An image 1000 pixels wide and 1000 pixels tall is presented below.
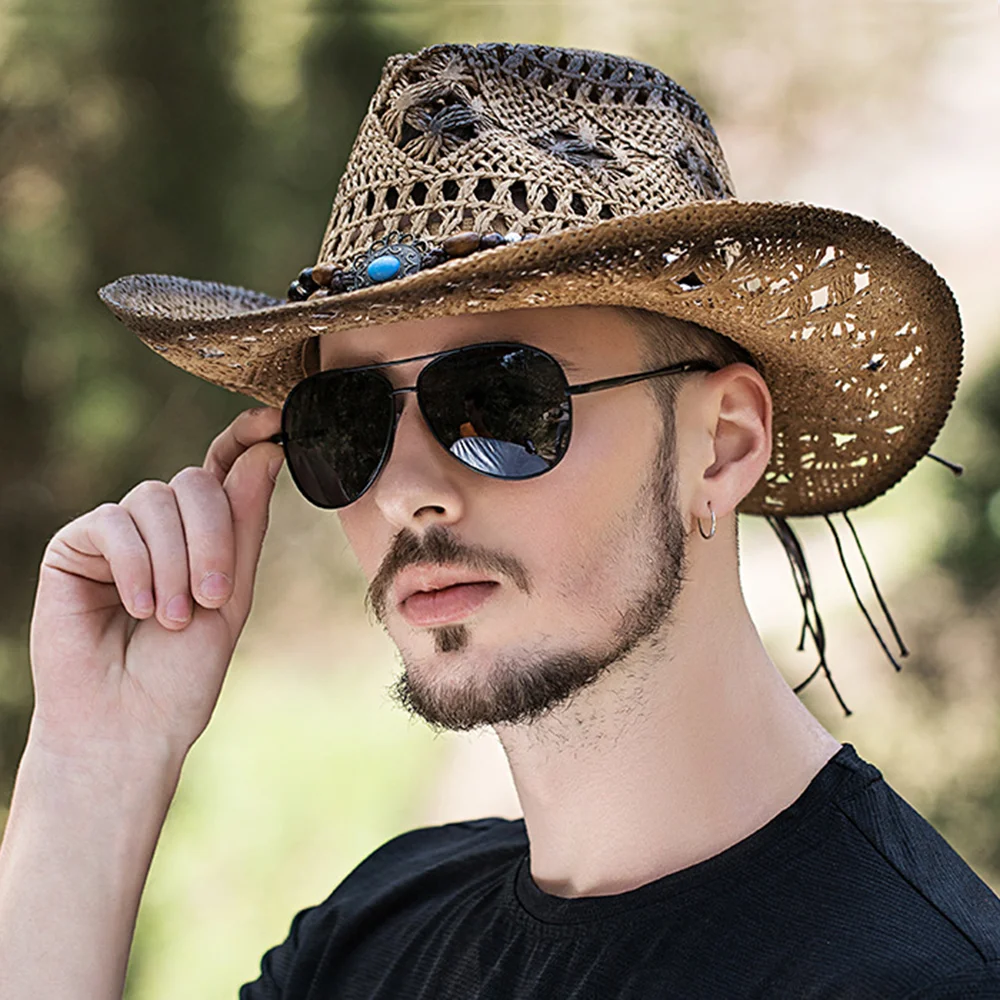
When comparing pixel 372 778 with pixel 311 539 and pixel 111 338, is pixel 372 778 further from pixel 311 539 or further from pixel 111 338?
pixel 111 338

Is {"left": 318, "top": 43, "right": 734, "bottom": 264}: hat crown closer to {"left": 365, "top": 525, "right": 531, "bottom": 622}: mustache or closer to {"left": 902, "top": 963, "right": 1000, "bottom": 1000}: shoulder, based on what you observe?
{"left": 365, "top": 525, "right": 531, "bottom": 622}: mustache

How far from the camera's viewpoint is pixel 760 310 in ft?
6.23

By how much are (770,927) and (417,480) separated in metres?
0.77

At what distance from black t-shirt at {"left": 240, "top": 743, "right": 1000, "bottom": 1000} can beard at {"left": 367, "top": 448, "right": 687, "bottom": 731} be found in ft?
0.98

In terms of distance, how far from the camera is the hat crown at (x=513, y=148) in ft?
5.90

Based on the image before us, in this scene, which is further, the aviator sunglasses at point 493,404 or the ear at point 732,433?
the ear at point 732,433

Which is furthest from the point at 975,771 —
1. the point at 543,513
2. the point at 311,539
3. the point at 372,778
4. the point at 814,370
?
the point at 543,513

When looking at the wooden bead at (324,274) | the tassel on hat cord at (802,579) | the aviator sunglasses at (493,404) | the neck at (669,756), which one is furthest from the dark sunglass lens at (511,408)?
the tassel on hat cord at (802,579)

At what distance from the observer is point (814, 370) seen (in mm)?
2107

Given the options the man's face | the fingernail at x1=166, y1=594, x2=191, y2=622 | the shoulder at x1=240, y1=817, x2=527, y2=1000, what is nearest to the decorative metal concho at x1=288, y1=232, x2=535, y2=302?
the man's face

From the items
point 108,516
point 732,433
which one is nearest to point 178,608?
point 108,516

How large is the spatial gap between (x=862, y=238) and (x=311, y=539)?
418cm

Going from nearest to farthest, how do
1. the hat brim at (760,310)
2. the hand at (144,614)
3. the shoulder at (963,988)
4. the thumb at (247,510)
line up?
the shoulder at (963,988), the hat brim at (760,310), the hand at (144,614), the thumb at (247,510)

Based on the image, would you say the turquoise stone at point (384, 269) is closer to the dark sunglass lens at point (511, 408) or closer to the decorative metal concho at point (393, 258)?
the decorative metal concho at point (393, 258)
